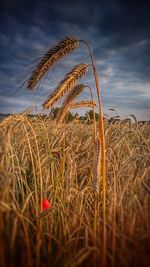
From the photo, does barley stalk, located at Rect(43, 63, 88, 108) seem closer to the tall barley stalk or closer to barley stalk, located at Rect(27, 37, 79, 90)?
the tall barley stalk

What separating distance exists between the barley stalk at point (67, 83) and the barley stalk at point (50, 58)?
0.60 feet

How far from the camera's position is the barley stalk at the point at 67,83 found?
2.54 metres

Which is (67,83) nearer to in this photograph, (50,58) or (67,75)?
(67,75)

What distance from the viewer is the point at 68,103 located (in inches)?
120

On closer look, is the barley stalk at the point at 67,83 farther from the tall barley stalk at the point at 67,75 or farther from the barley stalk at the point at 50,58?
the barley stalk at the point at 50,58

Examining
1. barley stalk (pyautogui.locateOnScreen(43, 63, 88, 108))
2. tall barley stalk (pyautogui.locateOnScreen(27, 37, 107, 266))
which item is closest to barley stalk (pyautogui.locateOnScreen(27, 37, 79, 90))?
tall barley stalk (pyautogui.locateOnScreen(27, 37, 107, 266))

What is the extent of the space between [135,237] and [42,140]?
2680 mm

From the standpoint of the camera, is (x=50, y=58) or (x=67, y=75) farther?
(x=67, y=75)

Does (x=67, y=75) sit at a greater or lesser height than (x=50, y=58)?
lesser

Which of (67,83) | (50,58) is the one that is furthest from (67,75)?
(50,58)

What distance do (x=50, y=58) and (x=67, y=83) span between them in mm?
267

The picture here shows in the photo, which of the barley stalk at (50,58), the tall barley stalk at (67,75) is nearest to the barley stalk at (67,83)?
the tall barley stalk at (67,75)

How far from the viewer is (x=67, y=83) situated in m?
2.54

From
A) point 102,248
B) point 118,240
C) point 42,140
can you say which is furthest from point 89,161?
point 102,248
